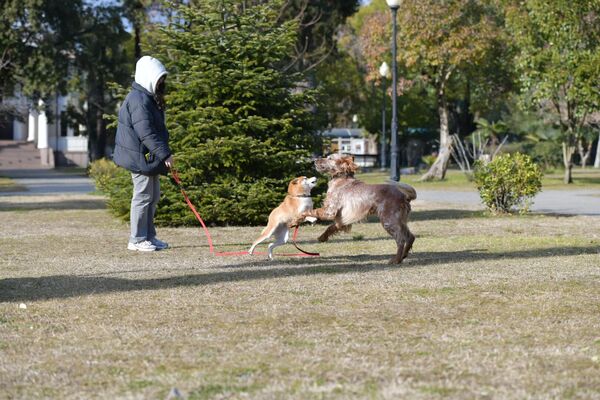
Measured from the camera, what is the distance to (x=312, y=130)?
15906mm

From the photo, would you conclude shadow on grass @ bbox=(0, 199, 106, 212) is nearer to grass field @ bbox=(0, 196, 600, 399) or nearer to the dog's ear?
grass field @ bbox=(0, 196, 600, 399)

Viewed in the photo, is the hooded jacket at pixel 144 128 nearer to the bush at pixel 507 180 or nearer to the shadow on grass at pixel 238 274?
the shadow on grass at pixel 238 274

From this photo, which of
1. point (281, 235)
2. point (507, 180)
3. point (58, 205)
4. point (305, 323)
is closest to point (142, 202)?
point (281, 235)

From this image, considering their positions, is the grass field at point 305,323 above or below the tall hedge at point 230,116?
below

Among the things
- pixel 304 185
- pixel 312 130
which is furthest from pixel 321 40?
pixel 304 185

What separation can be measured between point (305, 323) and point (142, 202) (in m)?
5.17

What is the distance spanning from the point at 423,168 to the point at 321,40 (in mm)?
18036

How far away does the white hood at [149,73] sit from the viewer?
10.9 m

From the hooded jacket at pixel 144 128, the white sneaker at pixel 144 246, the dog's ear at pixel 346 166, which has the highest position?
the hooded jacket at pixel 144 128

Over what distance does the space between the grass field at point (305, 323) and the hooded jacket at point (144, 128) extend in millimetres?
1059

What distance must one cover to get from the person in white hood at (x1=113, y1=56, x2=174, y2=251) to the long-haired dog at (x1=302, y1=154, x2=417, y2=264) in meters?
2.04

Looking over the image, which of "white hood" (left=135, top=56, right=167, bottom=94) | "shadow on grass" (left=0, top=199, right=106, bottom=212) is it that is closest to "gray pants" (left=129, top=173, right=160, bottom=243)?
"white hood" (left=135, top=56, right=167, bottom=94)

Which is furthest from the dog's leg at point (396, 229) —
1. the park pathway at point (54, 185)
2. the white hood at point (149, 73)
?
the park pathway at point (54, 185)

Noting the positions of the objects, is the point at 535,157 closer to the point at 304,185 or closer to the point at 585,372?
the point at 304,185
